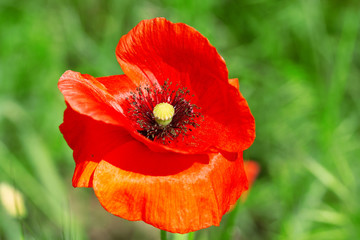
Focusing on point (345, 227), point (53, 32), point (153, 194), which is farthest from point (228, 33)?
point (153, 194)

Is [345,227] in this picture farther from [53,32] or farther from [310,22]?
[53,32]

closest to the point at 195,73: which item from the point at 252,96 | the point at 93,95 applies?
the point at 93,95

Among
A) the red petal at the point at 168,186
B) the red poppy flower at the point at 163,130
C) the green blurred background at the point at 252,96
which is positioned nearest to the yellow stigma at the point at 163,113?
the red poppy flower at the point at 163,130

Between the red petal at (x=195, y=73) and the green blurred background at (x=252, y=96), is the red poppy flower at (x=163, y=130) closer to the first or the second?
the red petal at (x=195, y=73)

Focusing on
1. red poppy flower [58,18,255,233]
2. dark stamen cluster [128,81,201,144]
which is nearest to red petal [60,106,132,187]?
red poppy flower [58,18,255,233]

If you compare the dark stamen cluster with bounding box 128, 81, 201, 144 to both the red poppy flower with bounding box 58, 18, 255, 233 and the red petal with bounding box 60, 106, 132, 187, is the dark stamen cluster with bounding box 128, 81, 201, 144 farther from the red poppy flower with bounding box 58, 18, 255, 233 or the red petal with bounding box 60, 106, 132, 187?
the red petal with bounding box 60, 106, 132, 187

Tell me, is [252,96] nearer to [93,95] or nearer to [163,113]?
[163,113]
